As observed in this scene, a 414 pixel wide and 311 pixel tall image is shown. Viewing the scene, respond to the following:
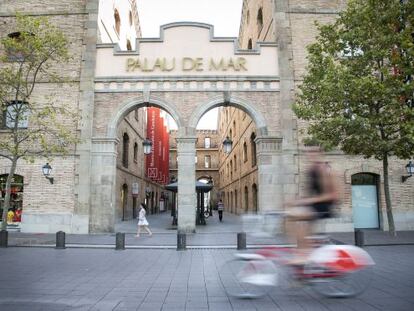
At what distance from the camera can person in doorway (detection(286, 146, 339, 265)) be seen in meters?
5.50

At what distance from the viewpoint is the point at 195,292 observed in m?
6.14

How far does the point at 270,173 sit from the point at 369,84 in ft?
19.2

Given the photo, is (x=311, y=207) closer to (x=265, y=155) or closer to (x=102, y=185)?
(x=265, y=155)

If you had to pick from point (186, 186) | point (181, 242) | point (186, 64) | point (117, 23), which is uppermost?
point (117, 23)

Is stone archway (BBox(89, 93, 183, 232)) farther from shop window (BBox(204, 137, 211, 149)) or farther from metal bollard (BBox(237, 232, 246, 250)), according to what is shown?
shop window (BBox(204, 137, 211, 149))

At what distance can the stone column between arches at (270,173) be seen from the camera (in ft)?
52.3

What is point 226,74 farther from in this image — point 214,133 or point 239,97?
point 214,133

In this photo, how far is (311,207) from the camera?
5.52m

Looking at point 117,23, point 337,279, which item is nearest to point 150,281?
point 337,279

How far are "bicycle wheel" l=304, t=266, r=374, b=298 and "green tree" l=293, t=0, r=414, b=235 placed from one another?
812 centimetres

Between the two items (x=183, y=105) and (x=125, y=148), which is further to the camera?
(x=125, y=148)

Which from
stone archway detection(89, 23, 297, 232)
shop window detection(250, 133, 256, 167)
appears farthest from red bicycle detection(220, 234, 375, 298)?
shop window detection(250, 133, 256, 167)

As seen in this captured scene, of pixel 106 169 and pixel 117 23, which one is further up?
pixel 117 23

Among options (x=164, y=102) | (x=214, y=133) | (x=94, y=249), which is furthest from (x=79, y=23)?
(x=214, y=133)
